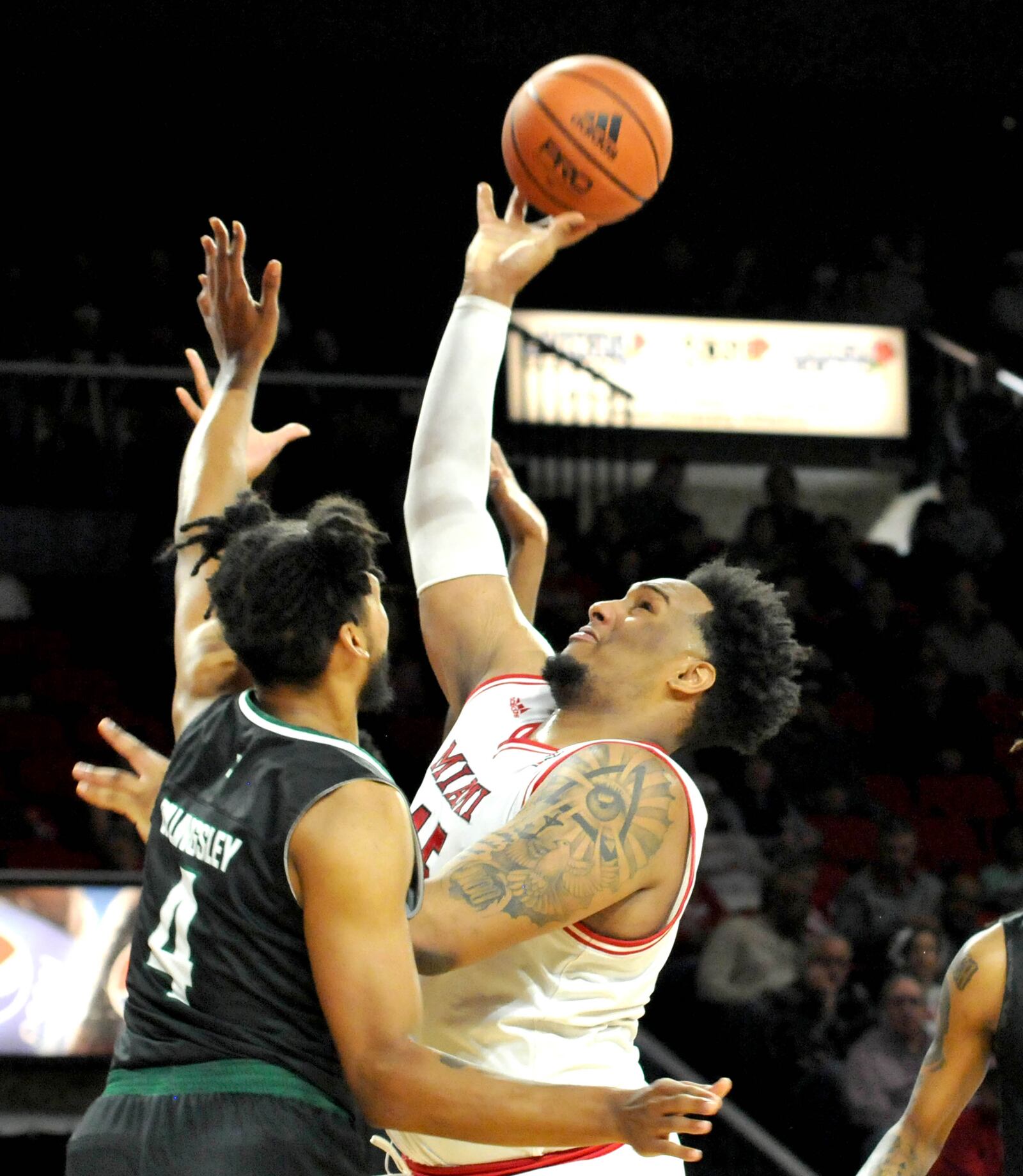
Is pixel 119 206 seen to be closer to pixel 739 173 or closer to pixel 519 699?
pixel 739 173

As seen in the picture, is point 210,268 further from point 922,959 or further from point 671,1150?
point 922,959

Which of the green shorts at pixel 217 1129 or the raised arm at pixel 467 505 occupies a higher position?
the raised arm at pixel 467 505

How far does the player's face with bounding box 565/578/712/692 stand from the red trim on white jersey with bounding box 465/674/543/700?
140 mm

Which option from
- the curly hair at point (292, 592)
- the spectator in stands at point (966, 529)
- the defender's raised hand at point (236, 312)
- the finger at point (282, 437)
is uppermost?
the defender's raised hand at point (236, 312)

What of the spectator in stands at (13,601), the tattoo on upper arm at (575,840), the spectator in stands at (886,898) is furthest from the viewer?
the spectator in stands at (13,601)

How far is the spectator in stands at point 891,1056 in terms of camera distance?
222 inches

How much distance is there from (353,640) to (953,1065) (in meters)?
1.33

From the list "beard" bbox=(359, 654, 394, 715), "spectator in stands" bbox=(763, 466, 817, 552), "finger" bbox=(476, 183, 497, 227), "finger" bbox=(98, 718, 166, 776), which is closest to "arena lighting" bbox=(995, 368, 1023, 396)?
"spectator in stands" bbox=(763, 466, 817, 552)

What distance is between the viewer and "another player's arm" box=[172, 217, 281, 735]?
8.82 feet

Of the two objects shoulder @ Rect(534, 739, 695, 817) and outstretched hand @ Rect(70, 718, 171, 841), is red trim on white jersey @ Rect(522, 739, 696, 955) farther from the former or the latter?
outstretched hand @ Rect(70, 718, 171, 841)

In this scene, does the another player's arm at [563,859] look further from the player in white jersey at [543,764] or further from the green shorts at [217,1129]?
the green shorts at [217,1129]

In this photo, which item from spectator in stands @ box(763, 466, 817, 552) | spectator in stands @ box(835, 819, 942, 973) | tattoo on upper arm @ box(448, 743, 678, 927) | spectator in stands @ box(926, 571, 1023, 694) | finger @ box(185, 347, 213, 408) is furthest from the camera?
spectator in stands @ box(763, 466, 817, 552)

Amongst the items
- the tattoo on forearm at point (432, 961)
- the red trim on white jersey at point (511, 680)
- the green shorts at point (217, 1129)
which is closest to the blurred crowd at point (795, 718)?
the red trim on white jersey at point (511, 680)

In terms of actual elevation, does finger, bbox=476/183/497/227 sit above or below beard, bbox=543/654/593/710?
above
